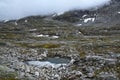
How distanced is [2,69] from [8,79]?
16.8ft

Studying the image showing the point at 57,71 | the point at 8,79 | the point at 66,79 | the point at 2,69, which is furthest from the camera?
the point at 57,71

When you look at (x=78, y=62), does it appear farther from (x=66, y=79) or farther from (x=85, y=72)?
(x=66, y=79)

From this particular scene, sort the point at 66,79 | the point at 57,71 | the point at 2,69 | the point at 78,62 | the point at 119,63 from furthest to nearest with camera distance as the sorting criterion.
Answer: the point at 78,62
the point at 119,63
the point at 57,71
the point at 2,69
the point at 66,79

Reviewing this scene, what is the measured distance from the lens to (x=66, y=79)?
3634cm

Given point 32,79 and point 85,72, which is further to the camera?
point 85,72

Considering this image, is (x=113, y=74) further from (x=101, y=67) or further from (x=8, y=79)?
(x=8, y=79)

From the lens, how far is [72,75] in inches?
1485

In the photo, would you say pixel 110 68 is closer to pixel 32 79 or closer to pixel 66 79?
pixel 66 79

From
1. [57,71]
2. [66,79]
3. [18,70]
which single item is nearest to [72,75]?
[66,79]

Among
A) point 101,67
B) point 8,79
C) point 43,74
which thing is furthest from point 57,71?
→ point 8,79

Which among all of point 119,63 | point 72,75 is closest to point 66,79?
point 72,75

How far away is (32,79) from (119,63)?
55.0 feet

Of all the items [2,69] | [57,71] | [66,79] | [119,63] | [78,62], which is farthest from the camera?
[78,62]

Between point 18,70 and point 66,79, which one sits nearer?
point 66,79
